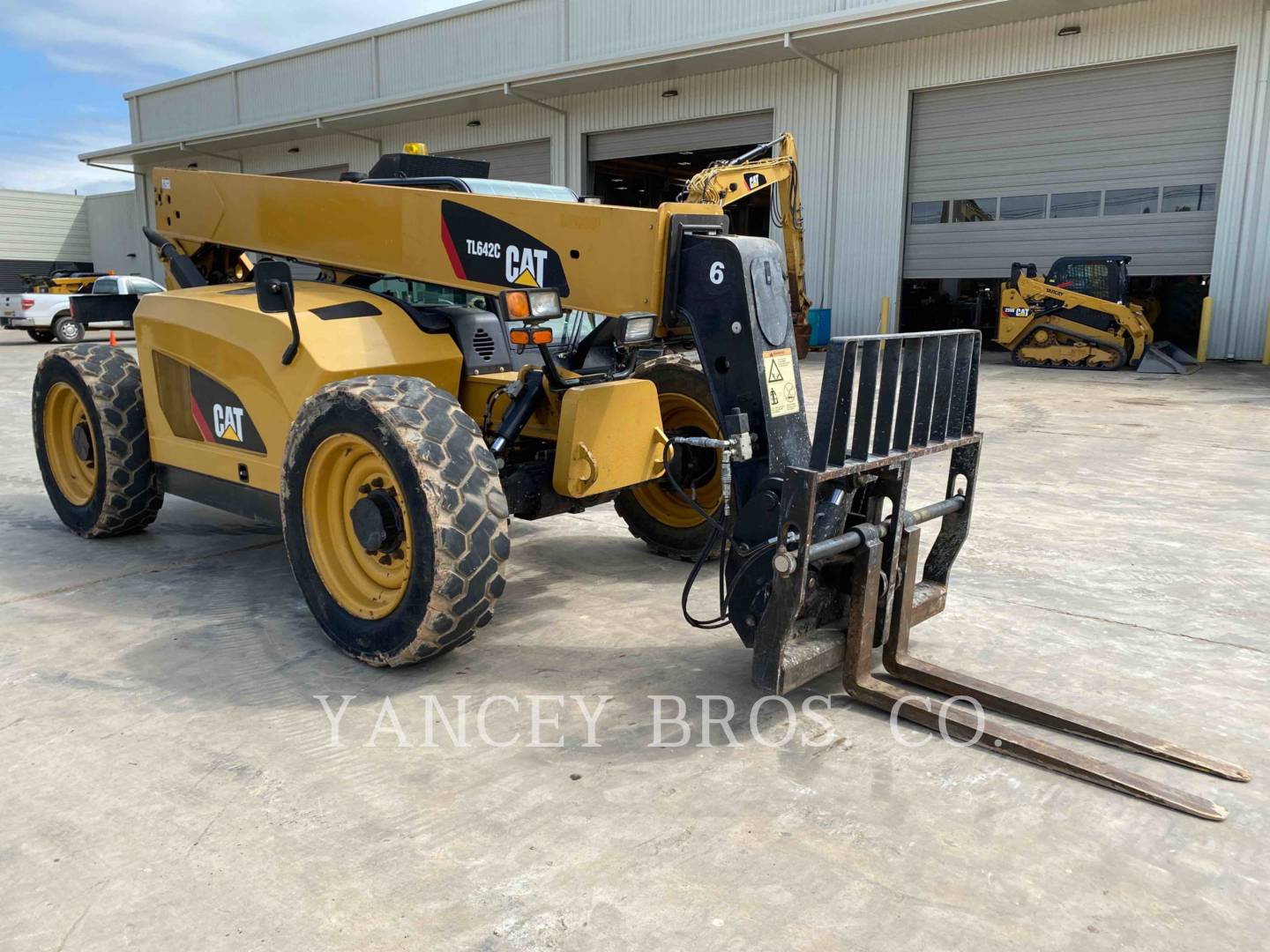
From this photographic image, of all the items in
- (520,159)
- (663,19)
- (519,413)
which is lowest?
(519,413)

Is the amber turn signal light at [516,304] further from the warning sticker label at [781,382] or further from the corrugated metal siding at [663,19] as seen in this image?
the corrugated metal siding at [663,19]

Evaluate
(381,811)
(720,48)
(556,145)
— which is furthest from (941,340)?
(556,145)

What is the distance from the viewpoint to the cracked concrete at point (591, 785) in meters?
2.35

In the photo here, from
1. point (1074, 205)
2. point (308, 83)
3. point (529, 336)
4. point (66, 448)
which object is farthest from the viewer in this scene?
point (308, 83)

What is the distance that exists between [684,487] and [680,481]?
0.24ft

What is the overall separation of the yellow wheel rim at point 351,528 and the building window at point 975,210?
17679 millimetres

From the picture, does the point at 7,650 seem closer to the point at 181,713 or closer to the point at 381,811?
the point at 181,713

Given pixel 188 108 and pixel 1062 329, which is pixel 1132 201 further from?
pixel 188 108

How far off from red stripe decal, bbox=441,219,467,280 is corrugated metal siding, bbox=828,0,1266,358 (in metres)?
16.5

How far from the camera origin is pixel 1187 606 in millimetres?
4570

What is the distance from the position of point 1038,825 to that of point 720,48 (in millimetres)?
19185

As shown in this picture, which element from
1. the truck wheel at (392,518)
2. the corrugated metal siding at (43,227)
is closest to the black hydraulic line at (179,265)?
the truck wheel at (392,518)

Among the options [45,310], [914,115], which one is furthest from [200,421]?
[45,310]

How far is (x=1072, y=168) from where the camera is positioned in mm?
17922
